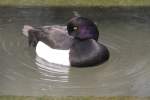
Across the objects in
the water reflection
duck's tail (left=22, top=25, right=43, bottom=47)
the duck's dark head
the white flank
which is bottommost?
the water reflection

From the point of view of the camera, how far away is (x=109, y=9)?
12.2m

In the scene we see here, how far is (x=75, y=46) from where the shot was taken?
9.77 m

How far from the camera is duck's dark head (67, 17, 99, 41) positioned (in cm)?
970

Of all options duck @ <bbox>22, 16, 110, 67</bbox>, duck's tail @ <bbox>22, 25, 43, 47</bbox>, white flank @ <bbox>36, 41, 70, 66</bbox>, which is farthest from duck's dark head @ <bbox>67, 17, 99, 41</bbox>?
duck's tail @ <bbox>22, 25, 43, 47</bbox>

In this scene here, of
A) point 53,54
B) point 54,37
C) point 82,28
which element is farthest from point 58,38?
point 82,28

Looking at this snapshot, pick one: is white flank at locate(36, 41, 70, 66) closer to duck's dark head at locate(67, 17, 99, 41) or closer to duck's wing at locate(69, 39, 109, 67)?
duck's wing at locate(69, 39, 109, 67)

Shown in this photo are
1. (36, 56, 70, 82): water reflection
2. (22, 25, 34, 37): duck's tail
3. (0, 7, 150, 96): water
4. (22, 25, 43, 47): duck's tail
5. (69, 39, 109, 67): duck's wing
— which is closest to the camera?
(0, 7, 150, 96): water

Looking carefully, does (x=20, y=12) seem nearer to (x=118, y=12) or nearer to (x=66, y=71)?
(x=118, y=12)

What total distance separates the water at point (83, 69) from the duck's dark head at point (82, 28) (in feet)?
1.82

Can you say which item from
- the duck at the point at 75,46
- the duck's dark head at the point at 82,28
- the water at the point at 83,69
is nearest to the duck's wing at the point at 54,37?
the duck at the point at 75,46

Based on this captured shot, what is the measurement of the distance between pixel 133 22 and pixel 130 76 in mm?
2560

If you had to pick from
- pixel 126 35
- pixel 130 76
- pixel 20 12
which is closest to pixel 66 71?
pixel 130 76

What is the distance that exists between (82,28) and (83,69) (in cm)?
67

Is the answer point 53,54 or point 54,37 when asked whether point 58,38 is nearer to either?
point 54,37
